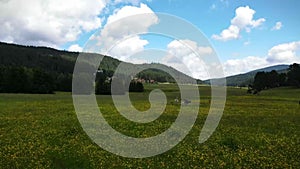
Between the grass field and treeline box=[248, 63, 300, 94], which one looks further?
treeline box=[248, 63, 300, 94]

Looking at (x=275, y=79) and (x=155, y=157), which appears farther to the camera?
(x=275, y=79)

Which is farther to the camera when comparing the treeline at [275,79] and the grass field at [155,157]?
the treeline at [275,79]

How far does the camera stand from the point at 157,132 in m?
23.8

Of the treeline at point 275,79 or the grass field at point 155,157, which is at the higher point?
the treeline at point 275,79

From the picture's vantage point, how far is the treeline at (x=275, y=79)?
14188cm

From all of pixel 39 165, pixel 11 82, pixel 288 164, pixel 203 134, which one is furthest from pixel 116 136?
pixel 11 82

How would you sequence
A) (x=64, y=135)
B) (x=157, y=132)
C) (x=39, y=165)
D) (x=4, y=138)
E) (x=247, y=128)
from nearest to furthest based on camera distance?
(x=39, y=165)
(x=4, y=138)
(x=64, y=135)
(x=157, y=132)
(x=247, y=128)

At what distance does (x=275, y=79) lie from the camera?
14825cm

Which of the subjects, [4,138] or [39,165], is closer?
[39,165]

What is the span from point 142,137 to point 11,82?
87.8m

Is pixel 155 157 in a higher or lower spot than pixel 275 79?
lower

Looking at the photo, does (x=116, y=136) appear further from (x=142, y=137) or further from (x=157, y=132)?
(x=157, y=132)

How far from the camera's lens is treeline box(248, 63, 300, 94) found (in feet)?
465

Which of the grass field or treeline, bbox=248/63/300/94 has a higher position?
treeline, bbox=248/63/300/94
